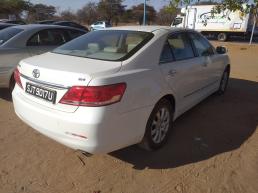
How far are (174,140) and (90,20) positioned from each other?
55751 millimetres

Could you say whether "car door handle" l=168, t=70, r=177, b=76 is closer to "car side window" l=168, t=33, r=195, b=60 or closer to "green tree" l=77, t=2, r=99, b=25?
"car side window" l=168, t=33, r=195, b=60

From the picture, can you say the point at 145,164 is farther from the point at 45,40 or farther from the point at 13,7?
the point at 13,7

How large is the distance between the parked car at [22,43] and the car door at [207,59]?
10.4ft

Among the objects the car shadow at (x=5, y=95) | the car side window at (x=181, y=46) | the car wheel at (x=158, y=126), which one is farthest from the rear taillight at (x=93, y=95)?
the car shadow at (x=5, y=95)

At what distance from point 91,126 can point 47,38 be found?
4201mm

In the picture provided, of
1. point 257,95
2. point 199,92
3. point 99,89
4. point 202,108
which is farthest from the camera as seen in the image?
point 257,95

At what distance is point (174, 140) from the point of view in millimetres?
4133

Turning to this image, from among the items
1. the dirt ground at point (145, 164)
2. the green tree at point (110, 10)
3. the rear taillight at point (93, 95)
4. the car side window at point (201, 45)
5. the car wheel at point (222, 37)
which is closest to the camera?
the rear taillight at point (93, 95)

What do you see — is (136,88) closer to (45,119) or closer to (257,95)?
(45,119)

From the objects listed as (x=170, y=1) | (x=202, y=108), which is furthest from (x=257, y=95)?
(x=170, y=1)

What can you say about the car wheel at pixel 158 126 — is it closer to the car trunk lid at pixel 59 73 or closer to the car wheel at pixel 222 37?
the car trunk lid at pixel 59 73

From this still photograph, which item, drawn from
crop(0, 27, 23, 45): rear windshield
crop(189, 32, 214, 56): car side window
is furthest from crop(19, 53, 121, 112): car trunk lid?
crop(0, 27, 23, 45): rear windshield

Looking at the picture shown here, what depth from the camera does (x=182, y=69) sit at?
4.02 meters

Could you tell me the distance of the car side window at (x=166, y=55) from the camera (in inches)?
145
